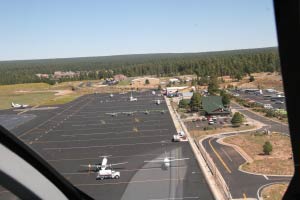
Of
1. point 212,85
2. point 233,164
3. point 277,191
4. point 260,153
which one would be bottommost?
point 233,164

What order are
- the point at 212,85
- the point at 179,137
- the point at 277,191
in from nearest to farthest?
the point at 277,191 < the point at 212,85 < the point at 179,137

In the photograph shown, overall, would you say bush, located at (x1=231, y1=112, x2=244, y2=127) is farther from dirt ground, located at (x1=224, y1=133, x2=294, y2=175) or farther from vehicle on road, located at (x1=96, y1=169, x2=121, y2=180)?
vehicle on road, located at (x1=96, y1=169, x2=121, y2=180)

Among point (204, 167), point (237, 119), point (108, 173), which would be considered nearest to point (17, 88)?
point (108, 173)

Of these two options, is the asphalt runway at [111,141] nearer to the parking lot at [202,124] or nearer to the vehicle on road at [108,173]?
the vehicle on road at [108,173]

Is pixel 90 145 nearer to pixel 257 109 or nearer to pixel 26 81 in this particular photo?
pixel 257 109

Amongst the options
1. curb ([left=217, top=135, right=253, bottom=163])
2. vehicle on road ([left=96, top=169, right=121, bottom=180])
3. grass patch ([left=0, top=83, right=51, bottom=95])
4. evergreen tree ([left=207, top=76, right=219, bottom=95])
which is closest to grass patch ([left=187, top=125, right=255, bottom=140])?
curb ([left=217, top=135, right=253, bottom=163])

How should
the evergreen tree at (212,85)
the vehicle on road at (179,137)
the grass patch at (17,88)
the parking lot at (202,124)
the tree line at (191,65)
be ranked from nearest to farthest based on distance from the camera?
1. the tree line at (191,65)
2. the grass patch at (17,88)
3. the evergreen tree at (212,85)
4. the parking lot at (202,124)
5. the vehicle on road at (179,137)

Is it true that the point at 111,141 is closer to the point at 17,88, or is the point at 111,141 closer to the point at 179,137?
the point at 179,137

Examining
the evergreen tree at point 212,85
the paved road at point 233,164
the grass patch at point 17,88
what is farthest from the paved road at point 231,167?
the grass patch at point 17,88
